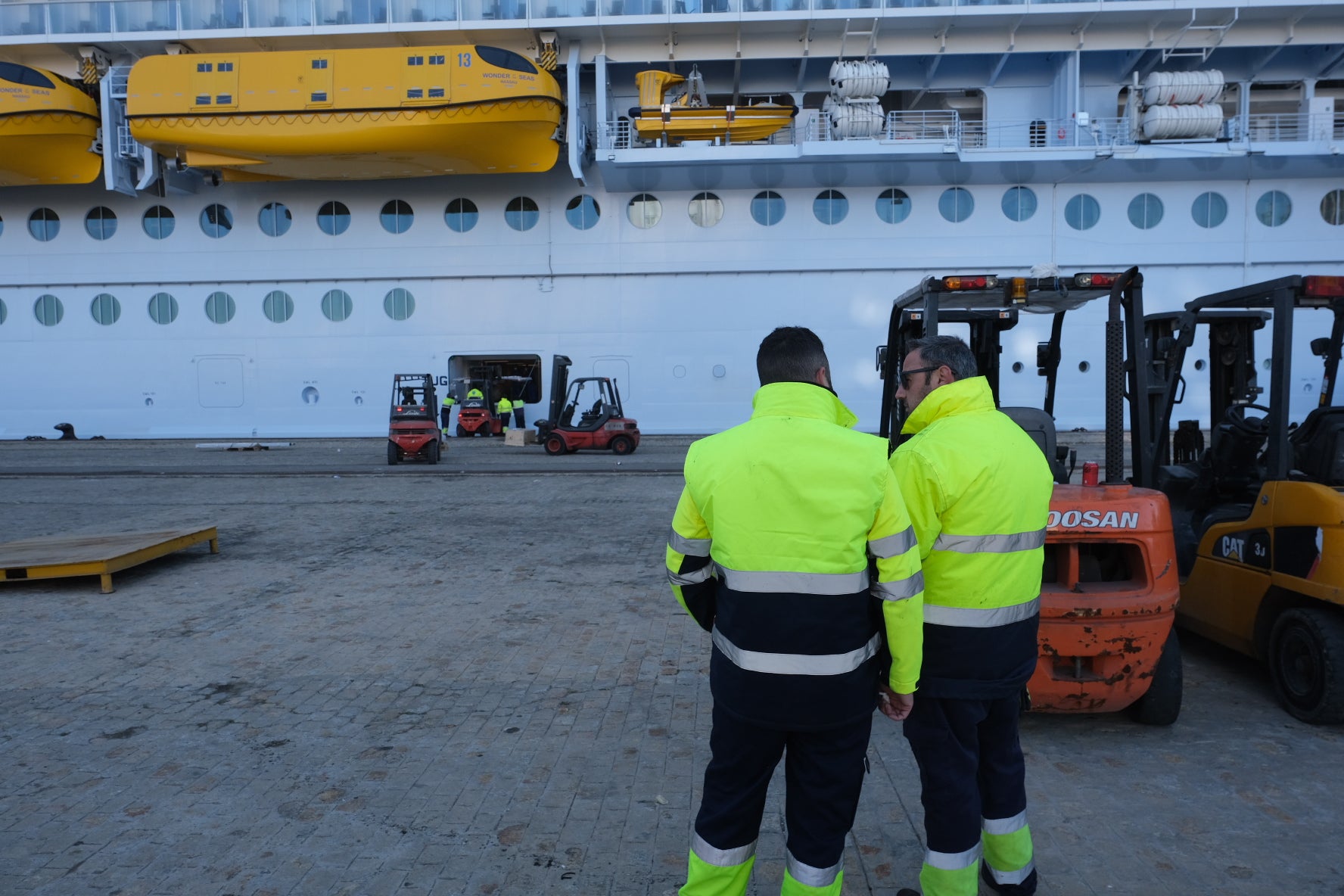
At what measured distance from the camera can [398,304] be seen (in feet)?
88.4

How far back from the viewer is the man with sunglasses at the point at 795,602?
7.63 ft

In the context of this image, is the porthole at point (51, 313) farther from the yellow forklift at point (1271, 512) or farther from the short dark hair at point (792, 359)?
the short dark hair at point (792, 359)

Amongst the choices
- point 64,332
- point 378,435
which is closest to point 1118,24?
point 378,435

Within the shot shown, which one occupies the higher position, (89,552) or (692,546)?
(692,546)

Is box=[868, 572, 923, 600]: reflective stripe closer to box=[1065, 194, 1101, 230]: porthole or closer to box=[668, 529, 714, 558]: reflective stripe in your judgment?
box=[668, 529, 714, 558]: reflective stripe

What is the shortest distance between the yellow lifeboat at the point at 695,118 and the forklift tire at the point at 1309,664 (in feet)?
69.1

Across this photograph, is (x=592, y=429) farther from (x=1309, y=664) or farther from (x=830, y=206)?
(x=1309, y=664)

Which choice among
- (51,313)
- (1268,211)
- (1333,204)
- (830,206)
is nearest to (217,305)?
(51,313)

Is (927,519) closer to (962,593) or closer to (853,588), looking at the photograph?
(962,593)

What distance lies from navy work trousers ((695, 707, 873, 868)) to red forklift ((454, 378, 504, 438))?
2475cm

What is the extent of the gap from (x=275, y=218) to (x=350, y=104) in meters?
5.65

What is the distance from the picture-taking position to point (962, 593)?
2.80m

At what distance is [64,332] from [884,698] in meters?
31.8

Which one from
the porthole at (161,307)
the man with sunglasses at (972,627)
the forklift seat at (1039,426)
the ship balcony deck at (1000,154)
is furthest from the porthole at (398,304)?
the man with sunglasses at (972,627)
